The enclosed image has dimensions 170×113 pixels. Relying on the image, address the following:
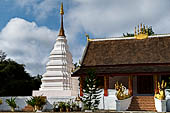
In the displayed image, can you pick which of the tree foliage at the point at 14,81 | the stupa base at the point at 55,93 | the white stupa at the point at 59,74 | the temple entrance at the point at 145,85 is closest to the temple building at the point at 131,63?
the temple entrance at the point at 145,85

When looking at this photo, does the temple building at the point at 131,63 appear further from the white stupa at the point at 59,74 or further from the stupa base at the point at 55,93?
the white stupa at the point at 59,74

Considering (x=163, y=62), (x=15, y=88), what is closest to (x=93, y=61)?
(x=163, y=62)

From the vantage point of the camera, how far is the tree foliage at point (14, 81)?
33.6 m

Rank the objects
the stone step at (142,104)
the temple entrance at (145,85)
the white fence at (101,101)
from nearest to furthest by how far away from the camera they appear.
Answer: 1. the stone step at (142,104)
2. the white fence at (101,101)
3. the temple entrance at (145,85)

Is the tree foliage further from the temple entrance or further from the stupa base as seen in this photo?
the temple entrance

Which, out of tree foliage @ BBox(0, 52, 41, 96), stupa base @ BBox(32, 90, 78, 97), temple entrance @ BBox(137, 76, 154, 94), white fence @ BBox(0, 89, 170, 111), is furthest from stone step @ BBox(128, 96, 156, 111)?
tree foliage @ BBox(0, 52, 41, 96)

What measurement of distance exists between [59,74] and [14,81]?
11436mm

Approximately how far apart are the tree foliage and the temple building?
12305 millimetres

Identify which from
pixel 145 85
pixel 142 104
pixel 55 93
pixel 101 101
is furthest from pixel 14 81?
pixel 142 104

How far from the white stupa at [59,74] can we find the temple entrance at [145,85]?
559 cm

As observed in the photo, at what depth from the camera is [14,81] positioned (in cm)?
3416

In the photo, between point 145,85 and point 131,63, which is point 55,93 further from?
point 145,85

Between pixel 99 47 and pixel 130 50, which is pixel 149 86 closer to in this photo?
pixel 130 50

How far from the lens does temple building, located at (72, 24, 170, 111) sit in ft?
69.7
